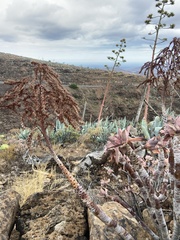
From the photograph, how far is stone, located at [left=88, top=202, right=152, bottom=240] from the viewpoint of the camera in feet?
6.72

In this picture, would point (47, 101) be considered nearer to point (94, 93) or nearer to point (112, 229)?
point (112, 229)

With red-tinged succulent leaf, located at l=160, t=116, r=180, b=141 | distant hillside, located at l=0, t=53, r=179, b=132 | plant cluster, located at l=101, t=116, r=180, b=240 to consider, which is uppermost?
red-tinged succulent leaf, located at l=160, t=116, r=180, b=141

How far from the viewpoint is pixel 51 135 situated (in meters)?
6.48

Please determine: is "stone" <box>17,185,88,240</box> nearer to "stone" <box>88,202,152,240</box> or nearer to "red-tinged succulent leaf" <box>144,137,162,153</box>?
"stone" <box>88,202,152,240</box>

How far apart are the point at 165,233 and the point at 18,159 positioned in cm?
376

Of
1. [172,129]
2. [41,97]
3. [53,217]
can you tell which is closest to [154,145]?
[172,129]

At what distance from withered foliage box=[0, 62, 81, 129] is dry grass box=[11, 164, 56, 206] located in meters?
1.68

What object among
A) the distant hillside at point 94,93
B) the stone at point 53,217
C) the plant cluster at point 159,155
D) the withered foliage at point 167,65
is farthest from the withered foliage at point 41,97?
the distant hillside at point 94,93

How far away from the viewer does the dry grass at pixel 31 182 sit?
11.3 feet

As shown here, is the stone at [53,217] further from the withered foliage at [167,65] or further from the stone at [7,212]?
the withered foliage at [167,65]

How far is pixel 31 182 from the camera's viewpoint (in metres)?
3.76

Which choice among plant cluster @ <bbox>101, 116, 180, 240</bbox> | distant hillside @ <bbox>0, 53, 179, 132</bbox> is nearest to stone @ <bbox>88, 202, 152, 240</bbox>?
plant cluster @ <bbox>101, 116, 180, 240</bbox>

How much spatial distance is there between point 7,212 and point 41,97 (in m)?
1.04

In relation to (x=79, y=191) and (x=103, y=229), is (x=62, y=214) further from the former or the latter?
(x=79, y=191)
